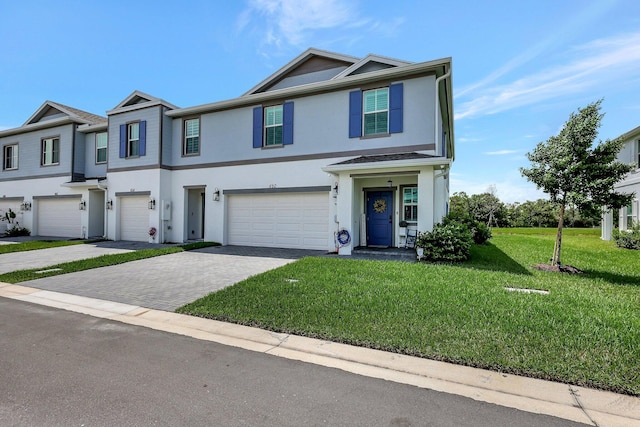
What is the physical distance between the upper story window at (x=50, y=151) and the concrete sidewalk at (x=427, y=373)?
18.0m

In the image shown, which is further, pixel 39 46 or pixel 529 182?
pixel 39 46

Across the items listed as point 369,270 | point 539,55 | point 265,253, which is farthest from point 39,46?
point 539,55

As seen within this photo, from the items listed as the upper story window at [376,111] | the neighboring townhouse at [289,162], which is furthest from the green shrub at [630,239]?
the upper story window at [376,111]

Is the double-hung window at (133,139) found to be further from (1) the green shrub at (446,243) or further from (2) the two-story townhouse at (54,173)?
(1) the green shrub at (446,243)

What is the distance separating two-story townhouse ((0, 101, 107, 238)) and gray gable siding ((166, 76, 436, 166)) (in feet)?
20.4

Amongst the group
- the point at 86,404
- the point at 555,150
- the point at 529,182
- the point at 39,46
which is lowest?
the point at 86,404

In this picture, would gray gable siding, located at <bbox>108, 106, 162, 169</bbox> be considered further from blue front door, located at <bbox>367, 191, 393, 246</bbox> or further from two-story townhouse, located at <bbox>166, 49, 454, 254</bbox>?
blue front door, located at <bbox>367, 191, 393, 246</bbox>

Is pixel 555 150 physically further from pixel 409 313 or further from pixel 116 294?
pixel 116 294

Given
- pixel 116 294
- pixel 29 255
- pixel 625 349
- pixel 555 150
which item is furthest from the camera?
pixel 29 255

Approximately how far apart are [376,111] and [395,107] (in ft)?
2.27

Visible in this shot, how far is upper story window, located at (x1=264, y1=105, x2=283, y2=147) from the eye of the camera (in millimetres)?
12984

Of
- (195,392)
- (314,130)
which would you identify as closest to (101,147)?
(314,130)

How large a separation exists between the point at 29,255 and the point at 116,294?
789cm

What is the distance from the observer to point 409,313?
4785 millimetres
